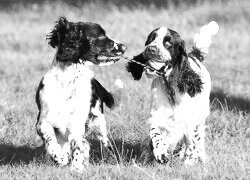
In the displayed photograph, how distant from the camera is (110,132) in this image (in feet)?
23.6

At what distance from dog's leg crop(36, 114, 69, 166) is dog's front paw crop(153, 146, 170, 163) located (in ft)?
2.53

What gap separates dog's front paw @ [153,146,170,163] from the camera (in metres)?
5.90

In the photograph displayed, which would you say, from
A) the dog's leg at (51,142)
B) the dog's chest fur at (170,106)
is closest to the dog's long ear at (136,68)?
the dog's chest fur at (170,106)

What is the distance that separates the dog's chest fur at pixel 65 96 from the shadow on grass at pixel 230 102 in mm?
2109

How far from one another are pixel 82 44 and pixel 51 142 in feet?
2.94

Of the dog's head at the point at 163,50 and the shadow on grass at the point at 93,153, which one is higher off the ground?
the dog's head at the point at 163,50

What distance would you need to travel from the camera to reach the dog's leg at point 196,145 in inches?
245

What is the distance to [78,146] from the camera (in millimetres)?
6113

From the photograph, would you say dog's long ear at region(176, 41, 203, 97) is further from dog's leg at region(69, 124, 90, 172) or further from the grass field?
dog's leg at region(69, 124, 90, 172)

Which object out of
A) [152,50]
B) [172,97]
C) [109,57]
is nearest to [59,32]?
[109,57]

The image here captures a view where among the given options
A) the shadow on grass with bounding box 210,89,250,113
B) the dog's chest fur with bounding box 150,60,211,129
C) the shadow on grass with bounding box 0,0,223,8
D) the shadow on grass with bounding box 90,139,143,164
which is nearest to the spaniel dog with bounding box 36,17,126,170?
the shadow on grass with bounding box 90,139,143,164

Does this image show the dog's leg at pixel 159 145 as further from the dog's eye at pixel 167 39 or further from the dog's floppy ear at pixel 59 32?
Result: the dog's floppy ear at pixel 59 32

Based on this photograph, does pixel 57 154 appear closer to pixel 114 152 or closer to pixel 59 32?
pixel 114 152

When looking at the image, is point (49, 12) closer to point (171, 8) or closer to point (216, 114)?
point (171, 8)
